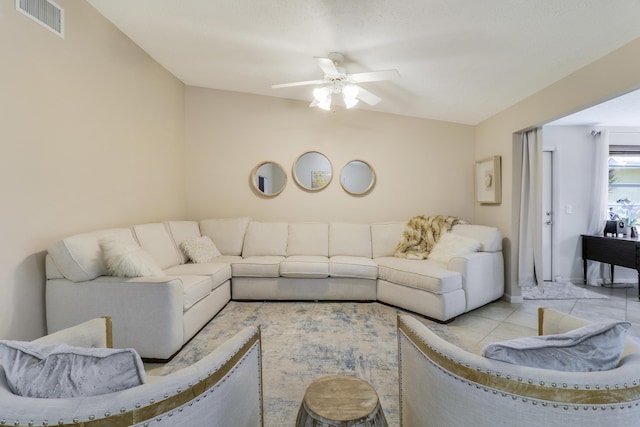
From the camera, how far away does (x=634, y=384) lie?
2.51ft

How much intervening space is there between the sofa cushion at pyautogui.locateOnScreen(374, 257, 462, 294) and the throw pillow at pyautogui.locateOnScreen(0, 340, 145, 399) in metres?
2.61

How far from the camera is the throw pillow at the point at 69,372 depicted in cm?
76

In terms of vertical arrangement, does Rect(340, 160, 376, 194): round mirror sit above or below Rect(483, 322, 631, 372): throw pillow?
above

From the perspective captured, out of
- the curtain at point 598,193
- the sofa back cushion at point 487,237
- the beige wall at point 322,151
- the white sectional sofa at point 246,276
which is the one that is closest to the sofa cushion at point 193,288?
the white sectional sofa at point 246,276

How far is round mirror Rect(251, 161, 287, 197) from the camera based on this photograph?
438cm

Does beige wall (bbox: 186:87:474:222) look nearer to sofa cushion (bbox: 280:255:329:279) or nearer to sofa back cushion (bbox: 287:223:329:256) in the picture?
A: sofa back cushion (bbox: 287:223:329:256)

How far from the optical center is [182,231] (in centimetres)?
364

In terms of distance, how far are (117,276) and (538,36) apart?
3.57 meters

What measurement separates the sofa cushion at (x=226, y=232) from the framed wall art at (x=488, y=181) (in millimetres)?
3246

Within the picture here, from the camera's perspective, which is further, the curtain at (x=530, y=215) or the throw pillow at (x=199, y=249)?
the throw pillow at (x=199, y=249)

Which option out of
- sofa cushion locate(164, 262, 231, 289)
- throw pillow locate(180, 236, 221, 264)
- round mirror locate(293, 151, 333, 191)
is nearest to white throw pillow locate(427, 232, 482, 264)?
round mirror locate(293, 151, 333, 191)

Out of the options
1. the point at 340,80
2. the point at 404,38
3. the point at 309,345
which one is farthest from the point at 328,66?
the point at 309,345

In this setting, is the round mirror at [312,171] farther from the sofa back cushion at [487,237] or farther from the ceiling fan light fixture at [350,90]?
the sofa back cushion at [487,237]

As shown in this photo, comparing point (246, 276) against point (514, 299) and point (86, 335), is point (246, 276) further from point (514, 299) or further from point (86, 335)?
point (514, 299)
